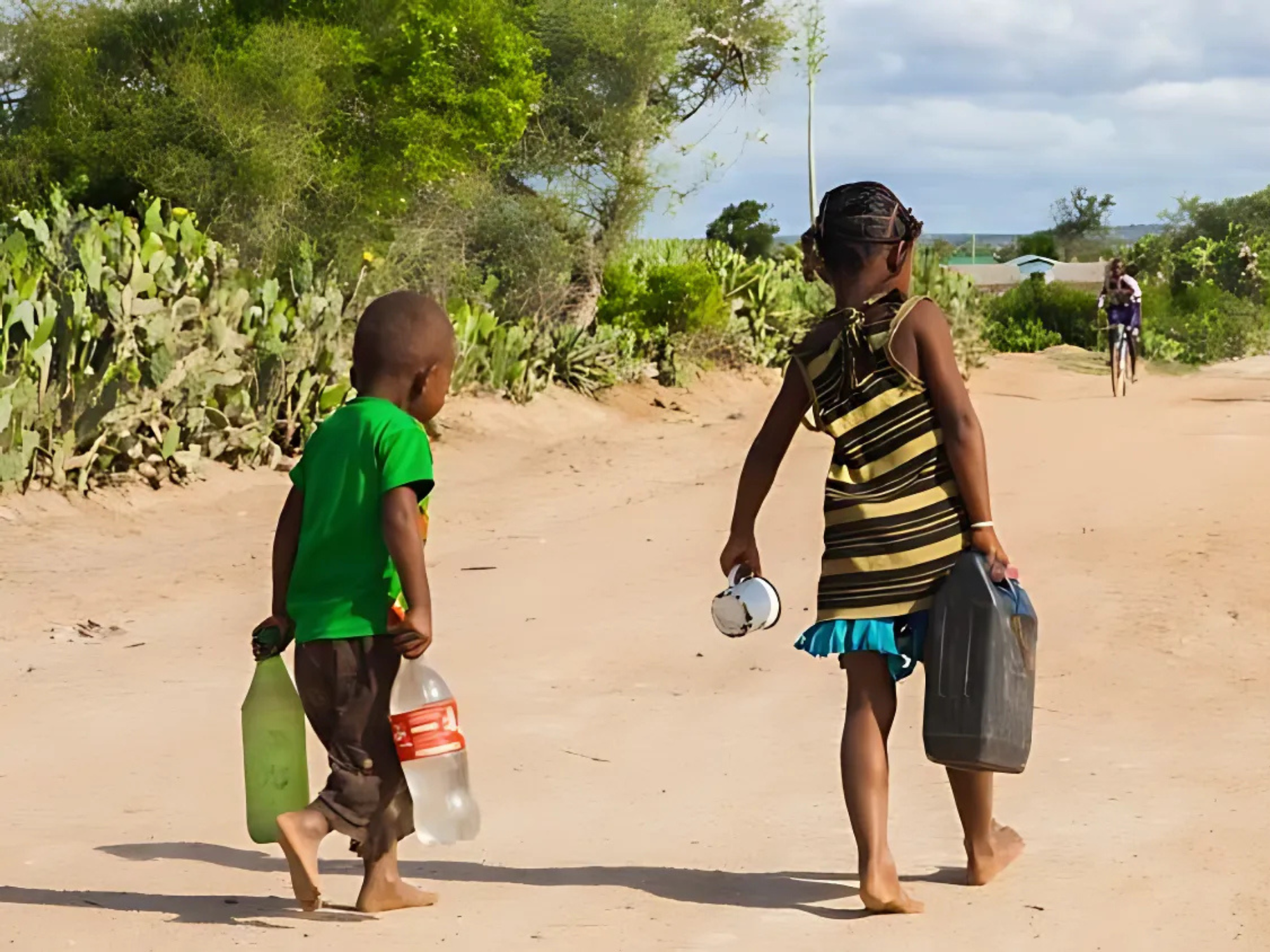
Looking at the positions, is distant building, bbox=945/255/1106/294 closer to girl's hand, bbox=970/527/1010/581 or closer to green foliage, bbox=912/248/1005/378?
green foliage, bbox=912/248/1005/378

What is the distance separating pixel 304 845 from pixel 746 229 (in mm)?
55030

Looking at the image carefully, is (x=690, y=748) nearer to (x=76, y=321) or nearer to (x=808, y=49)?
(x=76, y=321)

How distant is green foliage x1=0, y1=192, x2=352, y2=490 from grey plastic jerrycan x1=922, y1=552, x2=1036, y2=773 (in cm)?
733

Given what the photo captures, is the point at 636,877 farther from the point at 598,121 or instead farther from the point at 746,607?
the point at 598,121

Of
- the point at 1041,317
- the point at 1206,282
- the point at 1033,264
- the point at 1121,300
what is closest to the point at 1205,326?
the point at 1206,282

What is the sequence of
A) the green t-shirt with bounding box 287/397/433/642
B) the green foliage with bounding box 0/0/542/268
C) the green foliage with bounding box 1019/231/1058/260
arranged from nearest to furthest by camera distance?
the green t-shirt with bounding box 287/397/433/642 < the green foliage with bounding box 0/0/542/268 < the green foliage with bounding box 1019/231/1058/260

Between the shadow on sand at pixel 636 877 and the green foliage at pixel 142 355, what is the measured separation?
5963 mm

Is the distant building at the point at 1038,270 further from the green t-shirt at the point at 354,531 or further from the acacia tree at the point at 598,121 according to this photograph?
the green t-shirt at the point at 354,531

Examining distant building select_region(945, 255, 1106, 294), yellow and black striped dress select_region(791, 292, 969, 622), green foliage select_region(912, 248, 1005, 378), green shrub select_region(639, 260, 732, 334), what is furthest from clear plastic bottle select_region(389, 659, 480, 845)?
distant building select_region(945, 255, 1106, 294)

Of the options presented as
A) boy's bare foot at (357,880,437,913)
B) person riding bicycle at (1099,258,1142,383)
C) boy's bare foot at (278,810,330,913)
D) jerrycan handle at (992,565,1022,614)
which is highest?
person riding bicycle at (1099,258,1142,383)

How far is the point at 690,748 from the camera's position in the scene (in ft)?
18.8

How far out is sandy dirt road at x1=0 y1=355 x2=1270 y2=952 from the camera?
396 cm

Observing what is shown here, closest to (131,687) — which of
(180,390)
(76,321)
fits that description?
(76,321)

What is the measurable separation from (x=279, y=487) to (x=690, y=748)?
7.14 m
